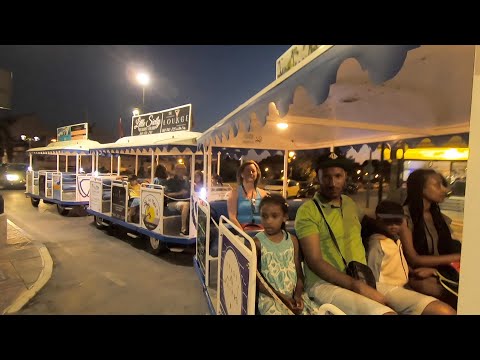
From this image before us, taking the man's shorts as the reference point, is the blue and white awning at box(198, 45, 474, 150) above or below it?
above

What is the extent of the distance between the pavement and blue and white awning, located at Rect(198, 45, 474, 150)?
3.85m

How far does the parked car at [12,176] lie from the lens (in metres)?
20.0

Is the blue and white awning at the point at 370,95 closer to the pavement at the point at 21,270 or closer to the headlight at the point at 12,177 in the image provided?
the pavement at the point at 21,270

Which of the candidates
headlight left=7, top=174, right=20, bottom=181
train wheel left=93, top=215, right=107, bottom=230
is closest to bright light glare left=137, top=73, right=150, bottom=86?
train wheel left=93, top=215, right=107, bottom=230

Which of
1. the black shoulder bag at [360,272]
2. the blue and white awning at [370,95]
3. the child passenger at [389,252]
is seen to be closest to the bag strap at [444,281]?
the child passenger at [389,252]

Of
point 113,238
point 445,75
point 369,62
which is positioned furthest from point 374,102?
point 113,238

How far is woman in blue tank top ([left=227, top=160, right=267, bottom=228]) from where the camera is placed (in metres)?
4.48

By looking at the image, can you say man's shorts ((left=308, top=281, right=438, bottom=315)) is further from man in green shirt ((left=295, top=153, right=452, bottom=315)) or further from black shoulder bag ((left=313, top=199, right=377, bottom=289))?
black shoulder bag ((left=313, top=199, right=377, bottom=289))

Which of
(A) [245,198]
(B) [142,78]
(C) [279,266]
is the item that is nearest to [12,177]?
(B) [142,78]

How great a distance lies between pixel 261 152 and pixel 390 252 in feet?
19.4

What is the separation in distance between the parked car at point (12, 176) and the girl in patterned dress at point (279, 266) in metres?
24.3

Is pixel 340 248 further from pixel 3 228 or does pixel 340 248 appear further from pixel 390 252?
pixel 3 228

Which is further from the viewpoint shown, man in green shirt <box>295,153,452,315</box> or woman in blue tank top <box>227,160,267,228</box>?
woman in blue tank top <box>227,160,267,228</box>

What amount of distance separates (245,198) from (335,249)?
224 centimetres
